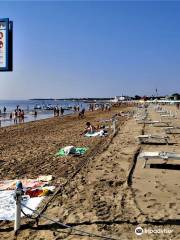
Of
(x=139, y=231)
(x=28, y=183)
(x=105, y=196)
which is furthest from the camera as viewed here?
(x=28, y=183)

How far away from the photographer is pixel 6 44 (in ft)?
30.5

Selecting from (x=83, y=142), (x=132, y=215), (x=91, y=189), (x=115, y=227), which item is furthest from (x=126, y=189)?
(x=83, y=142)

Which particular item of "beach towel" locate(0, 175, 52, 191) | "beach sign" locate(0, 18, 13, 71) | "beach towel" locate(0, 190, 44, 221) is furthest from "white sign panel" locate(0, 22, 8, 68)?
"beach towel" locate(0, 190, 44, 221)

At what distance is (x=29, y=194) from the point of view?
8516 mm

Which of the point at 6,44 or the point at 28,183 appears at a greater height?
the point at 6,44

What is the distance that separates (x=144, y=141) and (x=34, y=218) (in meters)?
11.3

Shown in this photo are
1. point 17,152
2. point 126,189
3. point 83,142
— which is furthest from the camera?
point 83,142

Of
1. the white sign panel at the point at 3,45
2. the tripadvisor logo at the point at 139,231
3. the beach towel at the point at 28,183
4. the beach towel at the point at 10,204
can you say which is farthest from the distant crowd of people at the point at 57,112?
the tripadvisor logo at the point at 139,231

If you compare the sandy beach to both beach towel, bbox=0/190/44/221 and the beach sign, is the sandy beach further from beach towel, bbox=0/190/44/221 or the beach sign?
the beach sign

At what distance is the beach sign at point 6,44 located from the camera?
923 centimetres

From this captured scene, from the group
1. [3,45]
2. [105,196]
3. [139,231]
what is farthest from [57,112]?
[139,231]

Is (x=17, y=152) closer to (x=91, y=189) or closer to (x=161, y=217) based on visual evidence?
(x=91, y=189)

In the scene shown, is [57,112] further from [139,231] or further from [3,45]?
[139,231]

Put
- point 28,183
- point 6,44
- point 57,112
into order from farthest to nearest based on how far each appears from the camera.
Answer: point 57,112 → point 28,183 → point 6,44
